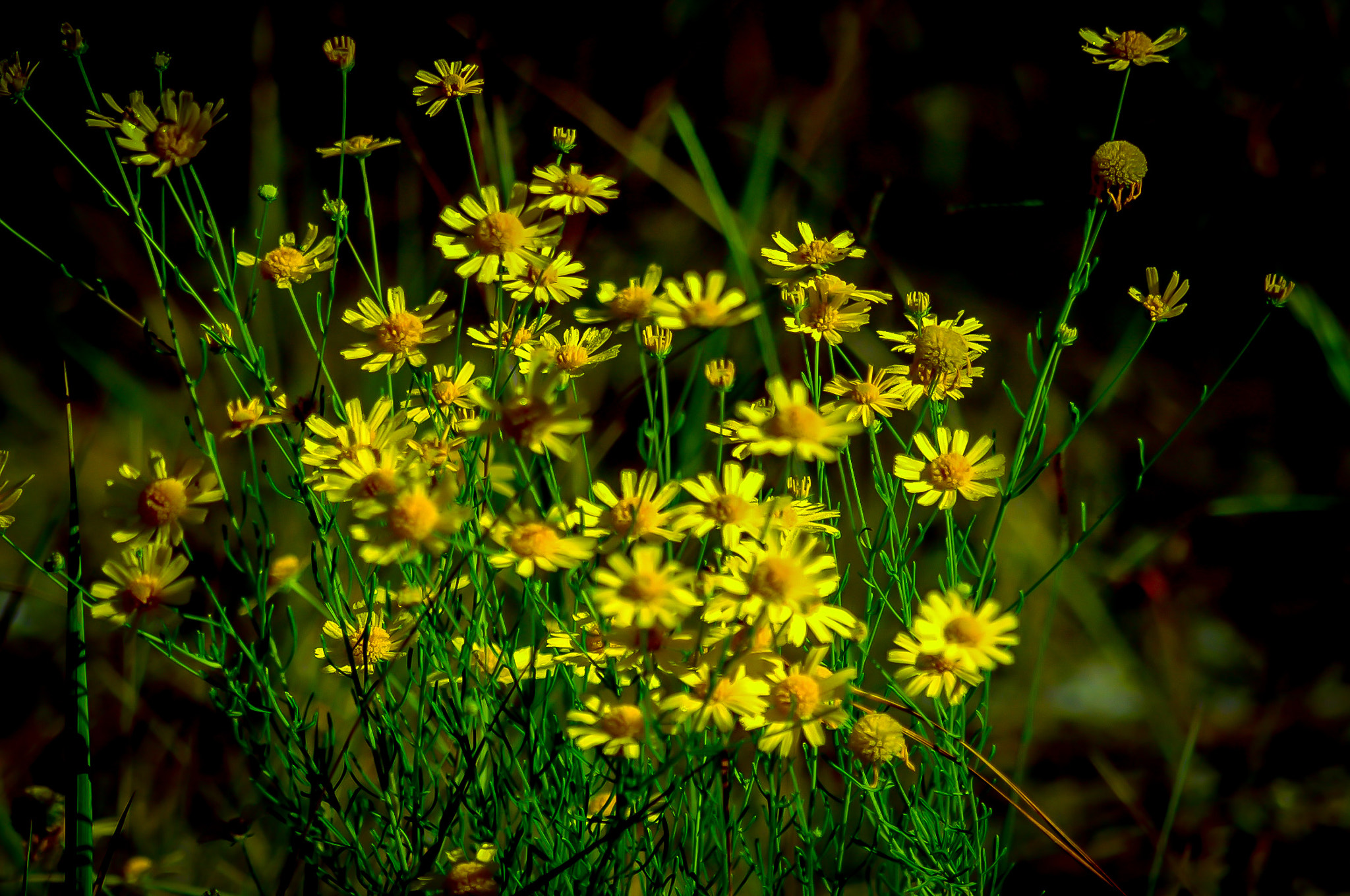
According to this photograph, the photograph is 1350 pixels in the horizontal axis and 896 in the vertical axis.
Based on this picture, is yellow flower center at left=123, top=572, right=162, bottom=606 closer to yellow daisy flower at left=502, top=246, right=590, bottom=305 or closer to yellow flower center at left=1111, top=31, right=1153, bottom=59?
yellow daisy flower at left=502, top=246, right=590, bottom=305

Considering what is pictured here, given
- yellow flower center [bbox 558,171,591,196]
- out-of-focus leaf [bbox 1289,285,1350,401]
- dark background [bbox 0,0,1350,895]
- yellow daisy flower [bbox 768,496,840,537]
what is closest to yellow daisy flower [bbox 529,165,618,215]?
yellow flower center [bbox 558,171,591,196]

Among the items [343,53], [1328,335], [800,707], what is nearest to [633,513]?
[800,707]

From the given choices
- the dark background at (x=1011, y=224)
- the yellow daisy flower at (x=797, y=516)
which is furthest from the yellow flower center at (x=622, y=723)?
the dark background at (x=1011, y=224)

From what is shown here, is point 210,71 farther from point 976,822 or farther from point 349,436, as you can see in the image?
point 976,822

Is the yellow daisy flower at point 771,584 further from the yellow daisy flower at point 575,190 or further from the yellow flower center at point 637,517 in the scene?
the yellow daisy flower at point 575,190

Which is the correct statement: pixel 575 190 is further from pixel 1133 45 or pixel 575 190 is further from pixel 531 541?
pixel 1133 45

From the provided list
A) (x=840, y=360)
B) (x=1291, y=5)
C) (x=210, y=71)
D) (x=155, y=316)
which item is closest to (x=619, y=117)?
(x=840, y=360)
